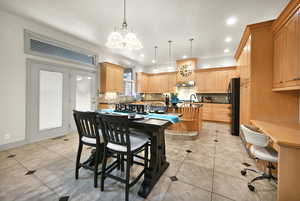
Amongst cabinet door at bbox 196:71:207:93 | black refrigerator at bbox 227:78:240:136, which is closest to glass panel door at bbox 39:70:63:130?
black refrigerator at bbox 227:78:240:136

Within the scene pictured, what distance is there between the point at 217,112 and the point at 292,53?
4.16 metres

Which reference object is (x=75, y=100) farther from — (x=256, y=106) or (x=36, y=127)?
(x=256, y=106)

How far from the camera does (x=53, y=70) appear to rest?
3549 millimetres

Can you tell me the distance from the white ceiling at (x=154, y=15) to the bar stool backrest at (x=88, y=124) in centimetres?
236

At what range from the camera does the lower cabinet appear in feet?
17.7

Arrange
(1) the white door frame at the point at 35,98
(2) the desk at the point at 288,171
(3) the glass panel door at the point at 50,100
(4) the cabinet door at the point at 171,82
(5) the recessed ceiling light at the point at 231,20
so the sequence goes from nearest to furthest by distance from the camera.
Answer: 1. (2) the desk at the point at 288,171
2. (5) the recessed ceiling light at the point at 231,20
3. (1) the white door frame at the point at 35,98
4. (3) the glass panel door at the point at 50,100
5. (4) the cabinet door at the point at 171,82

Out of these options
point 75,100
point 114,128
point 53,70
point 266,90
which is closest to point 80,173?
point 114,128

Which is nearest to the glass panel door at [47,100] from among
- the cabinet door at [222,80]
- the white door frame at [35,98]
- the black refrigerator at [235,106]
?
the white door frame at [35,98]

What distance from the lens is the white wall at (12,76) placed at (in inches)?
108

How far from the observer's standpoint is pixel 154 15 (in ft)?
9.51

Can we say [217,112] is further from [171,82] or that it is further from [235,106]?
[171,82]

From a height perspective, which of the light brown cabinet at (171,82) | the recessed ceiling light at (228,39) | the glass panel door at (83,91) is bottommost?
the glass panel door at (83,91)

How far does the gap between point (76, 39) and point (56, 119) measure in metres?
2.68

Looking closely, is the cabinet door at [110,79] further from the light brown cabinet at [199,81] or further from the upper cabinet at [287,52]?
the upper cabinet at [287,52]
